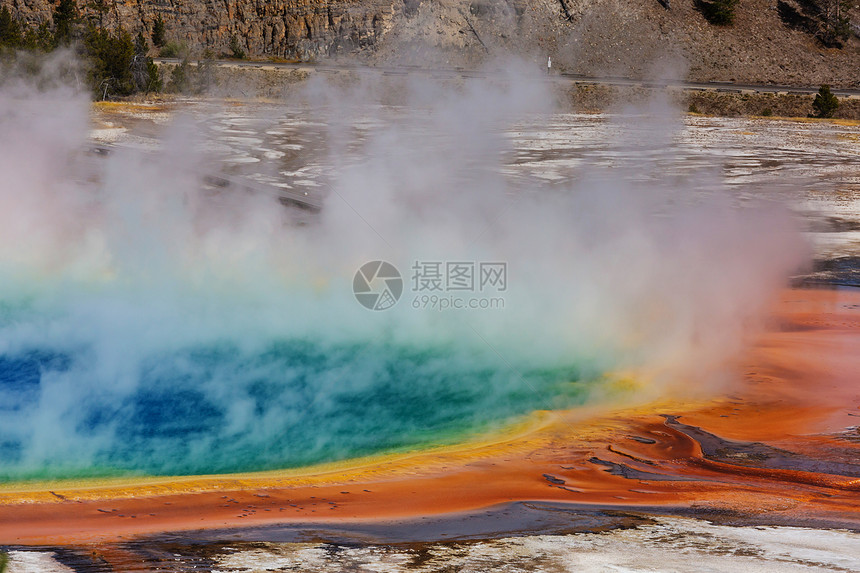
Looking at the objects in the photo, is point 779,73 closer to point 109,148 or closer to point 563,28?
point 563,28

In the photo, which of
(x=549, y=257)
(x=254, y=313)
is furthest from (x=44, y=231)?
(x=549, y=257)

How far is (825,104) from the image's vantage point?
85.3ft

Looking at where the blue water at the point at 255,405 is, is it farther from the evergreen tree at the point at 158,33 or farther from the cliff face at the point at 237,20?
the evergreen tree at the point at 158,33

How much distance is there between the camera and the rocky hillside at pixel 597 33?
3175 centimetres

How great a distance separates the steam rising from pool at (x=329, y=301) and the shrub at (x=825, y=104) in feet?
45.9

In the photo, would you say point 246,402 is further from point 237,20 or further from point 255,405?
point 237,20

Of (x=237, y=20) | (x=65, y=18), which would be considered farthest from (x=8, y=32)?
→ (x=237, y=20)

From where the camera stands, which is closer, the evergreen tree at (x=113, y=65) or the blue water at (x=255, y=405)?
the blue water at (x=255, y=405)

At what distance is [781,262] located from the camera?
10.4 m

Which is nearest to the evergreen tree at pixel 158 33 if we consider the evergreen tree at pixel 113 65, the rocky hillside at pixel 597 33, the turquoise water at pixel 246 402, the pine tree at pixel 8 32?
A: the rocky hillside at pixel 597 33

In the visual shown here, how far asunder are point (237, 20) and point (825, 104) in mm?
19915

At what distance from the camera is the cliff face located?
31891 mm

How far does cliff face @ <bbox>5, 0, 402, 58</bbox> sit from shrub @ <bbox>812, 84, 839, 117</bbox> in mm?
15220

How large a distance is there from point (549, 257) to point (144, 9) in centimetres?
2825
